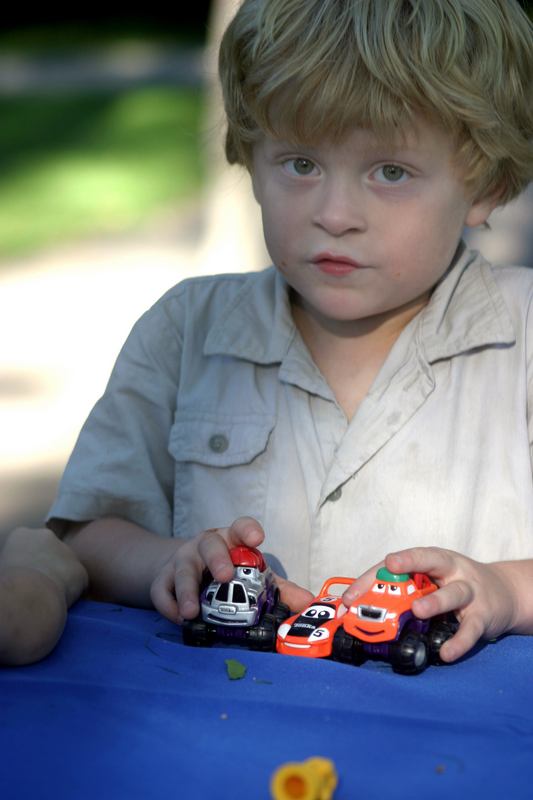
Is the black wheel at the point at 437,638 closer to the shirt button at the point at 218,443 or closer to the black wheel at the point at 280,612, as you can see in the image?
the black wheel at the point at 280,612

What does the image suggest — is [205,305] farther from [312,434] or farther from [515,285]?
[515,285]

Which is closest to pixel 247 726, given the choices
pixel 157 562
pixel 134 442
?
pixel 157 562

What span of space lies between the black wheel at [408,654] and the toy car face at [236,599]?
0.24 m

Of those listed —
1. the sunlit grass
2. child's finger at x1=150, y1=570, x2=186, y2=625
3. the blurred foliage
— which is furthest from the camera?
the blurred foliage

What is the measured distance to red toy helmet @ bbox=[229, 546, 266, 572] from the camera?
1497 millimetres

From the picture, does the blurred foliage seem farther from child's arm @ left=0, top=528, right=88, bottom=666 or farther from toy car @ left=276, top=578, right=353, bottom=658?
toy car @ left=276, top=578, right=353, bottom=658

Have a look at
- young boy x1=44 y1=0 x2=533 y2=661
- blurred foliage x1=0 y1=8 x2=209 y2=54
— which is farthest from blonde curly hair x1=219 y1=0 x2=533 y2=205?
blurred foliage x1=0 y1=8 x2=209 y2=54

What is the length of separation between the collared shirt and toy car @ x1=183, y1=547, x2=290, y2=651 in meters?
0.46

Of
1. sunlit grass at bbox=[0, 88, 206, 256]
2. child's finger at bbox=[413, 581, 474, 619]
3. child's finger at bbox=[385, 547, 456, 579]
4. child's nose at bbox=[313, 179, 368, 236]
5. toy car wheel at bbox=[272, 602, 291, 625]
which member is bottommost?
toy car wheel at bbox=[272, 602, 291, 625]

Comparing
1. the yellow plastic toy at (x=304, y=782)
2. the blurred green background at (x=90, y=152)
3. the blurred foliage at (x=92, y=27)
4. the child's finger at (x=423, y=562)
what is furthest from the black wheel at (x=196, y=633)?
the blurred foliage at (x=92, y=27)

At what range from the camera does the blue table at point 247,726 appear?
3.47 ft

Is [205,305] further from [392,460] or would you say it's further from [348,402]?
[392,460]

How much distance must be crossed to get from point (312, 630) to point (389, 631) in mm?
147

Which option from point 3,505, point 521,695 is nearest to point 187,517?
point 521,695
